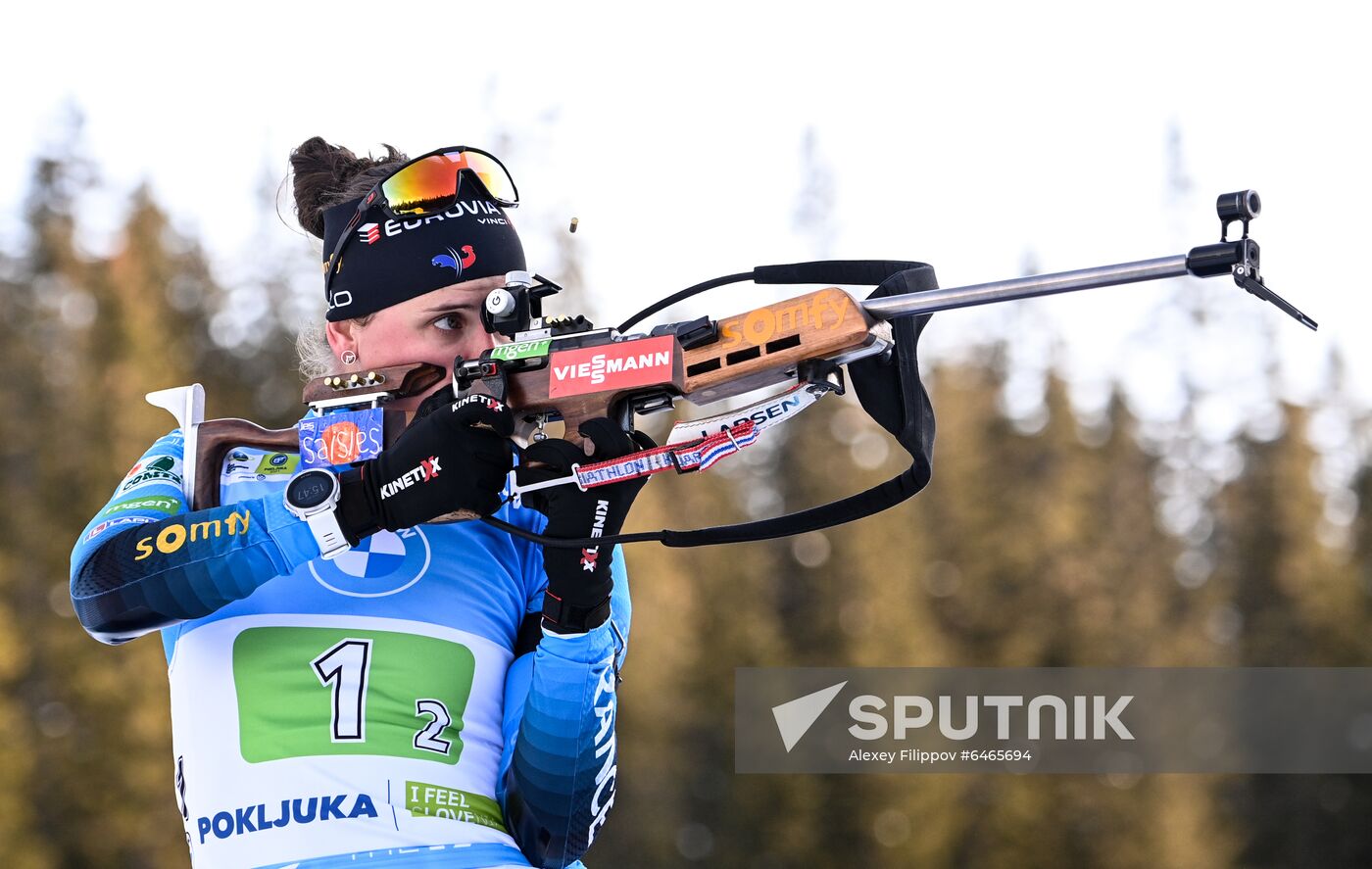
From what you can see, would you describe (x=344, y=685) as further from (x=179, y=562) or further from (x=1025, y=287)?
(x=1025, y=287)

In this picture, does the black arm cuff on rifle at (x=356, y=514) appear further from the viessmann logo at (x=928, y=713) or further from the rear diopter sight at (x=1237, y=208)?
the viessmann logo at (x=928, y=713)

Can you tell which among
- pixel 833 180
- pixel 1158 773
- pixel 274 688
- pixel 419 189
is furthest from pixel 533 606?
pixel 833 180

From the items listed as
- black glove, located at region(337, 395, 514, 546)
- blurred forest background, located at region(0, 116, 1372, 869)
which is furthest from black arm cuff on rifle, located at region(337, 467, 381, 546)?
blurred forest background, located at region(0, 116, 1372, 869)

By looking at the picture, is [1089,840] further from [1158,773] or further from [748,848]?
[748,848]

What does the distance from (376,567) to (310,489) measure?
12.2 inches

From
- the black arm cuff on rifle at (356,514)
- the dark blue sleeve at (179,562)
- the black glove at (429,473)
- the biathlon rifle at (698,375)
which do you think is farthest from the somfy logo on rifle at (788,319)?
the dark blue sleeve at (179,562)

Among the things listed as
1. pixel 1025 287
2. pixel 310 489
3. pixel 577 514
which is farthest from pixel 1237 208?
pixel 310 489

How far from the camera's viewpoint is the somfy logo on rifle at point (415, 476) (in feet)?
9.50

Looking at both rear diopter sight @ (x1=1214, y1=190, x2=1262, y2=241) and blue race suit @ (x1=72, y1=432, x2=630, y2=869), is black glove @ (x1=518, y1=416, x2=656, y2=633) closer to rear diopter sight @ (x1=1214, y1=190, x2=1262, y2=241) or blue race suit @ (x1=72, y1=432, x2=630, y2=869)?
blue race suit @ (x1=72, y1=432, x2=630, y2=869)

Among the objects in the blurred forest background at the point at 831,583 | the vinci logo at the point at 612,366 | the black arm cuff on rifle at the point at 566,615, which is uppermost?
the vinci logo at the point at 612,366

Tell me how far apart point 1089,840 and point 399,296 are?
25669mm

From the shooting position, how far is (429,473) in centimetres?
290

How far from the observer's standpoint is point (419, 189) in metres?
3.59

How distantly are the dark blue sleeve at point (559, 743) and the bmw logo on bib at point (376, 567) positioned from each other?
1.01 feet
